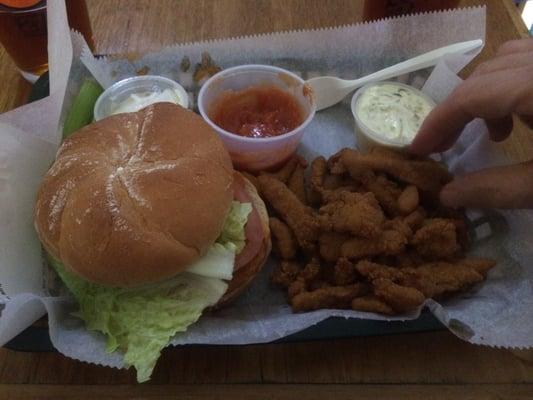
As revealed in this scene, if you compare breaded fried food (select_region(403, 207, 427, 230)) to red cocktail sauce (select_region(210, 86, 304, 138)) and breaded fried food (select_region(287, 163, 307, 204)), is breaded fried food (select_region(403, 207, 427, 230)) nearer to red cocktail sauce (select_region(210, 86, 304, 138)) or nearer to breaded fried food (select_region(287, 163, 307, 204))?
breaded fried food (select_region(287, 163, 307, 204))

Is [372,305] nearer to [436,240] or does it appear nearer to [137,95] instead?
[436,240]

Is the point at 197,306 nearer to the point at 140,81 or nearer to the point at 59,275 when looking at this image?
the point at 59,275

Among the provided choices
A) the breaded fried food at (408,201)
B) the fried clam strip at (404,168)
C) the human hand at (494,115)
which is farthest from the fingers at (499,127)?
the breaded fried food at (408,201)

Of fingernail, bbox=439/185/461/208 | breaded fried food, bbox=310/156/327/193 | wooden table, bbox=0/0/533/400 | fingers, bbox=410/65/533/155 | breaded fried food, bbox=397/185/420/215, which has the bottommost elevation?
wooden table, bbox=0/0/533/400

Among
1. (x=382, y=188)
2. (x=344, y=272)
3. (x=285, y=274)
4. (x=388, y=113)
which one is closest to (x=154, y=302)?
(x=285, y=274)

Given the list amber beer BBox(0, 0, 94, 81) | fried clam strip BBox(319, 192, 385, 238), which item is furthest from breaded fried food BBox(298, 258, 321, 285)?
amber beer BBox(0, 0, 94, 81)

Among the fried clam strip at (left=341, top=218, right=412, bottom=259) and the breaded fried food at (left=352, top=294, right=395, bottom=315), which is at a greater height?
the fried clam strip at (left=341, top=218, right=412, bottom=259)
